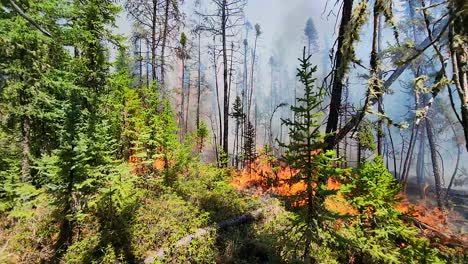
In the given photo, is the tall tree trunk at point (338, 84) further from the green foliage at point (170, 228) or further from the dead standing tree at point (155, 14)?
the dead standing tree at point (155, 14)

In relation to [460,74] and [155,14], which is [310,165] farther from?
[155,14]

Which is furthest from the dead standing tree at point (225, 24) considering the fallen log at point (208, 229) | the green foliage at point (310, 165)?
the green foliage at point (310, 165)

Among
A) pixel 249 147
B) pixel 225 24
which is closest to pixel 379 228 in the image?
pixel 249 147

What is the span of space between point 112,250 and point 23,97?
22.8 feet

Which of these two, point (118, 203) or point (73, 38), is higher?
point (73, 38)

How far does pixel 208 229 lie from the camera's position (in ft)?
28.0

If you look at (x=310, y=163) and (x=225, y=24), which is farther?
(x=225, y=24)

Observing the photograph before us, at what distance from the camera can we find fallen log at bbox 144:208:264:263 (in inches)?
284

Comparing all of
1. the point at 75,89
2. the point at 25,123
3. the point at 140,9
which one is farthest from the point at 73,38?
the point at 140,9

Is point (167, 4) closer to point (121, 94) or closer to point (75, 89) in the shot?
point (121, 94)

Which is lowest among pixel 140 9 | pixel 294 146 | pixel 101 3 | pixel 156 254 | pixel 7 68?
pixel 156 254

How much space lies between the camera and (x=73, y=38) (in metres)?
9.99

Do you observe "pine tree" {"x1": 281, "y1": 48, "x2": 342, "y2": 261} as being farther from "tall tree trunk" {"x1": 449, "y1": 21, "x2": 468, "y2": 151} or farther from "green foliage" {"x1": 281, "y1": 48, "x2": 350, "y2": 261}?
"tall tree trunk" {"x1": 449, "y1": 21, "x2": 468, "y2": 151}

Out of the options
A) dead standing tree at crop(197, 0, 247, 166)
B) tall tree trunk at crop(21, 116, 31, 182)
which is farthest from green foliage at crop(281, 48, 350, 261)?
dead standing tree at crop(197, 0, 247, 166)
